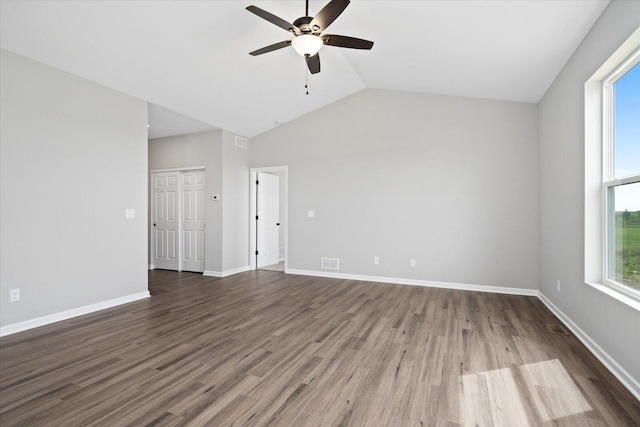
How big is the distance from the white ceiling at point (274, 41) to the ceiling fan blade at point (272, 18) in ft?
2.42

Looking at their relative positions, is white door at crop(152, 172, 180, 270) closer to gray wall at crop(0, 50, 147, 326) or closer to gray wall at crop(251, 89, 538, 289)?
gray wall at crop(0, 50, 147, 326)

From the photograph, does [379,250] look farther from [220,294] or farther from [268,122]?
[268,122]

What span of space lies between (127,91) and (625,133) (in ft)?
18.0

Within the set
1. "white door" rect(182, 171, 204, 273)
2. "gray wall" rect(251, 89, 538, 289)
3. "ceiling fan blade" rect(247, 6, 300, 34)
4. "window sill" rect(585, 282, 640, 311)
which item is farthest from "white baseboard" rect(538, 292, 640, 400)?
"white door" rect(182, 171, 204, 273)

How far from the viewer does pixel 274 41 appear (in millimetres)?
3830

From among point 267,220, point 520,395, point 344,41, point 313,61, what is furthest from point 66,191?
point 520,395

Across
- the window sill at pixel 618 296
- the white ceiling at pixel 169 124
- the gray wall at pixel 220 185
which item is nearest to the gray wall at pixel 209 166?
the gray wall at pixel 220 185

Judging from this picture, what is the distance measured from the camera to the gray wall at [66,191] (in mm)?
3188

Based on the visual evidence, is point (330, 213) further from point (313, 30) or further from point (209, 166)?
point (313, 30)

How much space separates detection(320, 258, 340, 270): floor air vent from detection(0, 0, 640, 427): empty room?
0.05 m

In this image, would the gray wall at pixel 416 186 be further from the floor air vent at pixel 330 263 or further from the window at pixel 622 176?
the window at pixel 622 176

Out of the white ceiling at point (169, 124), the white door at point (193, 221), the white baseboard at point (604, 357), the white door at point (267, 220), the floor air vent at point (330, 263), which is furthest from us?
the white door at point (267, 220)

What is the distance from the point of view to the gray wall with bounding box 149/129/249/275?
19.7 ft

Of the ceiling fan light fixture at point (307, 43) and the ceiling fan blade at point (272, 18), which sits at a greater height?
the ceiling fan blade at point (272, 18)
